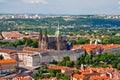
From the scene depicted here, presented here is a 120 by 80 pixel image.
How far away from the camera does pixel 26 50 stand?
203 feet

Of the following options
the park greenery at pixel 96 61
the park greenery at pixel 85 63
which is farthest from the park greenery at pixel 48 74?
the park greenery at pixel 96 61

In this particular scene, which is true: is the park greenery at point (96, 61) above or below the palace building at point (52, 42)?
below

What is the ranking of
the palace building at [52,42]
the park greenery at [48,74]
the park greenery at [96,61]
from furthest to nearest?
the palace building at [52,42]
the park greenery at [96,61]
the park greenery at [48,74]

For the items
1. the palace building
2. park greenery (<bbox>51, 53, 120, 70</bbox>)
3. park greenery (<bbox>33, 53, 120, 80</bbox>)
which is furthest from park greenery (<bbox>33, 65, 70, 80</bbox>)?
the palace building

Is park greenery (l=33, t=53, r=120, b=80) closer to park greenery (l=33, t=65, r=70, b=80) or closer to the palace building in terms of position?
park greenery (l=33, t=65, r=70, b=80)

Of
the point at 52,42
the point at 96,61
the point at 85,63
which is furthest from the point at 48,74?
the point at 52,42

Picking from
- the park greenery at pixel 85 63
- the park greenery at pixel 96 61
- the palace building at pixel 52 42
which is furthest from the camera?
the palace building at pixel 52 42

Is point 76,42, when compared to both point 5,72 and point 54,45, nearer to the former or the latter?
point 54,45

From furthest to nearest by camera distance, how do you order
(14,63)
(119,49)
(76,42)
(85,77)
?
(76,42)
(119,49)
(14,63)
(85,77)

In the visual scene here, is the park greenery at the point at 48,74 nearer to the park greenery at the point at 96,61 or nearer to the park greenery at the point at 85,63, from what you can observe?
the park greenery at the point at 85,63

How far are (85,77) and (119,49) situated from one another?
97.9 feet

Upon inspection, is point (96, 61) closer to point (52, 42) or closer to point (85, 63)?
point (85, 63)

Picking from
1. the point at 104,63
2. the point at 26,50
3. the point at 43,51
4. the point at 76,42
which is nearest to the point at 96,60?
the point at 104,63

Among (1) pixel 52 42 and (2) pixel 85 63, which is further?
(1) pixel 52 42
